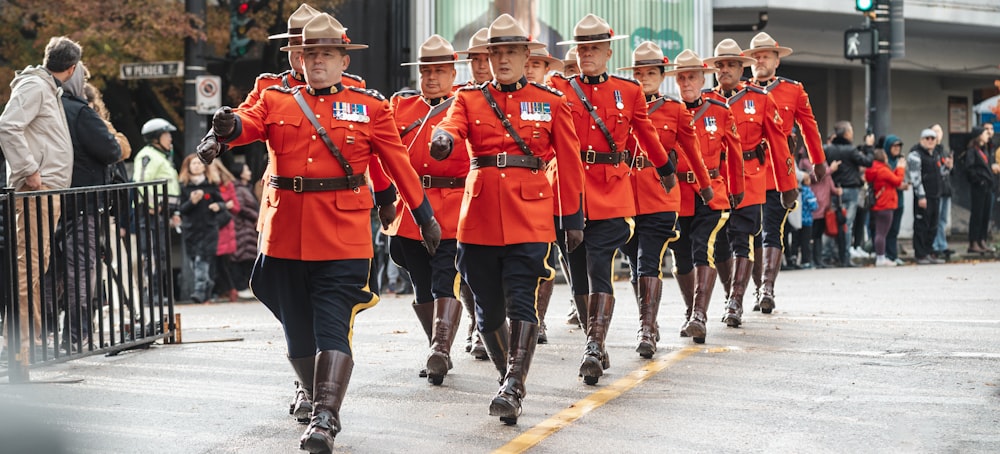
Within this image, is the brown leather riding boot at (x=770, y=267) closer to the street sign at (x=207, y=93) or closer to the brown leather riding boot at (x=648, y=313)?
the brown leather riding boot at (x=648, y=313)

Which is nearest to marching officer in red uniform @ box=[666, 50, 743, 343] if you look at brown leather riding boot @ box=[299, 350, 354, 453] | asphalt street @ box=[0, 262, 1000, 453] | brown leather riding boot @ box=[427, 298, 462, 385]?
asphalt street @ box=[0, 262, 1000, 453]

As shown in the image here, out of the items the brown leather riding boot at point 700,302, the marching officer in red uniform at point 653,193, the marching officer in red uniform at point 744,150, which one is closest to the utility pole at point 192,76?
the marching officer in red uniform at point 744,150

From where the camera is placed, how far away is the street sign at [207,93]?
17578 mm

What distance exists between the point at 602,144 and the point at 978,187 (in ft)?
52.8

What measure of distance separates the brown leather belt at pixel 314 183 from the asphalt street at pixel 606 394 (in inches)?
46.9

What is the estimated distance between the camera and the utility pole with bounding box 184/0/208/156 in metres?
17.9

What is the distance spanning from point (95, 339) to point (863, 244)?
1440 cm

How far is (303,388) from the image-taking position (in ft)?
25.0

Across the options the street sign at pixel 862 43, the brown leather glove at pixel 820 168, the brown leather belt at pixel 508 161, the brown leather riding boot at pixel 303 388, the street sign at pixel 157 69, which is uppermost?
the street sign at pixel 862 43

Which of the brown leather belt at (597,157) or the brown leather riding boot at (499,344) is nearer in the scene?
the brown leather riding boot at (499,344)

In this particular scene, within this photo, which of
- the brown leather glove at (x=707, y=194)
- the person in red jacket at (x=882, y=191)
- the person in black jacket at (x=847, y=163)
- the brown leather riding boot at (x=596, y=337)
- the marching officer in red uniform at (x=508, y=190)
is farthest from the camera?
the person in red jacket at (x=882, y=191)

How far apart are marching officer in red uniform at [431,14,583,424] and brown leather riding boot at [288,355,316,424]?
101cm

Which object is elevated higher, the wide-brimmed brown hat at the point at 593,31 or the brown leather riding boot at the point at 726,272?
the wide-brimmed brown hat at the point at 593,31

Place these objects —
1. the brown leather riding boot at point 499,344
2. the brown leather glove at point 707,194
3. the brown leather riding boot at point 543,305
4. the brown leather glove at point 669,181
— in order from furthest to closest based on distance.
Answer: the brown leather riding boot at point 543,305 < the brown leather glove at point 707,194 < the brown leather glove at point 669,181 < the brown leather riding boot at point 499,344
